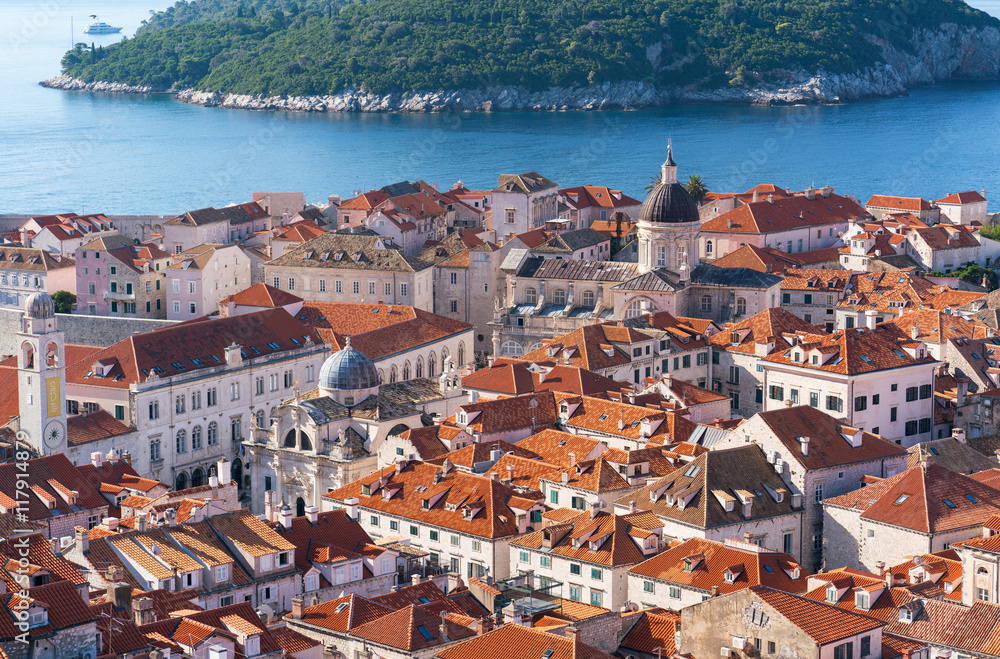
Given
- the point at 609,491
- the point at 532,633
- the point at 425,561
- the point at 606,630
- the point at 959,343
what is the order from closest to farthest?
the point at 532,633, the point at 606,630, the point at 425,561, the point at 609,491, the point at 959,343

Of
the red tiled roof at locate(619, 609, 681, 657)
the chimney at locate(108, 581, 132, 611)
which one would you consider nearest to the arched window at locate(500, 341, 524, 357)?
the red tiled roof at locate(619, 609, 681, 657)

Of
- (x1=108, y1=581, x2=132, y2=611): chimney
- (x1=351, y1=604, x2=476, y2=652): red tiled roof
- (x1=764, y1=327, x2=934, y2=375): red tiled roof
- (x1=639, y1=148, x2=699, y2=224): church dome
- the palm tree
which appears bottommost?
(x1=351, y1=604, x2=476, y2=652): red tiled roof

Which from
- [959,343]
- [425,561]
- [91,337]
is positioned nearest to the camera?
[425,561]

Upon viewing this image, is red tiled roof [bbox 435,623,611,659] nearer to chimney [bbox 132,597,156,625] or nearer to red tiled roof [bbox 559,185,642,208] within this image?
Answer: chimney [bbox 132,597,156,625]

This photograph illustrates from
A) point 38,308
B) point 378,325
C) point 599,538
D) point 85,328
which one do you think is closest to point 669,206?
point 378,325

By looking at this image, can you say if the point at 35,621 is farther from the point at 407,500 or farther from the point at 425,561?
the point at 407,500

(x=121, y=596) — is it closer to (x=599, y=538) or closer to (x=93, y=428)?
(x=599, y=538)

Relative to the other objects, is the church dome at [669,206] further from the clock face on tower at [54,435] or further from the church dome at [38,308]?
the clock face on tower at [54,435]

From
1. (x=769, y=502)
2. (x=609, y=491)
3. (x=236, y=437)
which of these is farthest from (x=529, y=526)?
(x=236, y=437)
